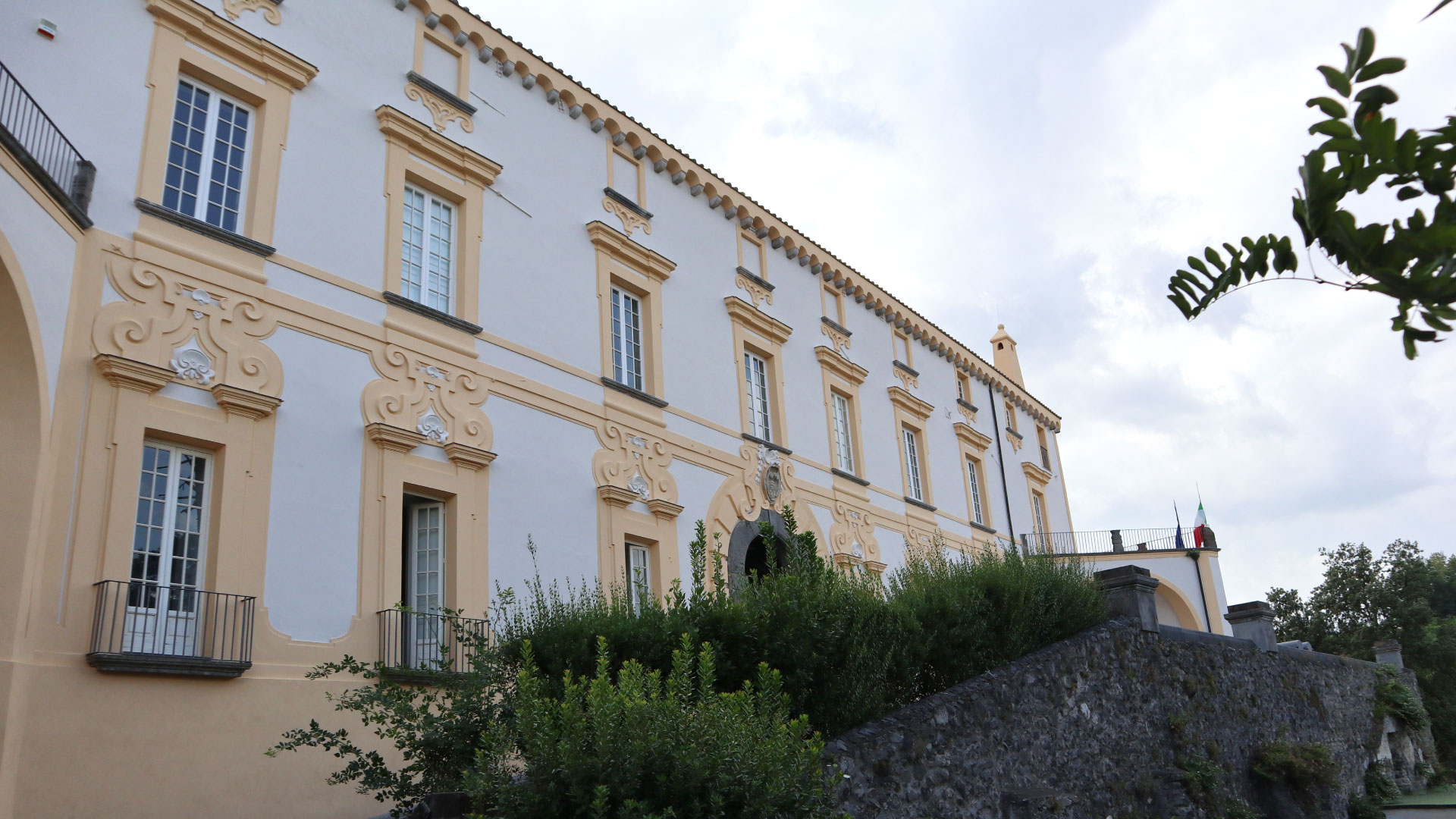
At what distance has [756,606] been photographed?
8.12 metres

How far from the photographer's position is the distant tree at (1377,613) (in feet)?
99.8

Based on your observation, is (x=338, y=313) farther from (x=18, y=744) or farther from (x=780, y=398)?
(x=780, y=398)

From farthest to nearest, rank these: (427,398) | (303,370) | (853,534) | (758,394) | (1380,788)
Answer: (853,534), (758,394), (1380,788), (427,398), (303,370)

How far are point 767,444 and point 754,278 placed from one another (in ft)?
10.7

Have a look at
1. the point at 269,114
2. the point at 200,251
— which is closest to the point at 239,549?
the point at 200,251

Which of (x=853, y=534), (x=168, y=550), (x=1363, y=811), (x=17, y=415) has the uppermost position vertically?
(x=853, y=534)

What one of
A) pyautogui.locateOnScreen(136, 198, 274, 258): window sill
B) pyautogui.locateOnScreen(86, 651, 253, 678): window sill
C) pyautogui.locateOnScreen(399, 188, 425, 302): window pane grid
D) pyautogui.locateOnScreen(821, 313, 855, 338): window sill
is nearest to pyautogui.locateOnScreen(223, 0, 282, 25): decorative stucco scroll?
pyautogui.locateOnScreen(399, 188, 425, 302): window pane grid

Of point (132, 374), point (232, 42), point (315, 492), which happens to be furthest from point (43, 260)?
point (232, 42)

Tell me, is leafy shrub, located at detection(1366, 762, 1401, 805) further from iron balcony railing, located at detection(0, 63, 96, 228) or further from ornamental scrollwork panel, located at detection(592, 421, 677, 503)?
iron balcony railing, located at detection(0, 63, 96, 228)

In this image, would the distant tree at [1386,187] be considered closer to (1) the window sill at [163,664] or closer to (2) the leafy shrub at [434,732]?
(2) the leafy shrub at [434,732]

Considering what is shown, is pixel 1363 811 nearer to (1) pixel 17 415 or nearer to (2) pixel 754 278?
(2) pixel 754 278

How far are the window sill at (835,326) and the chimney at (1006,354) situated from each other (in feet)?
39.8

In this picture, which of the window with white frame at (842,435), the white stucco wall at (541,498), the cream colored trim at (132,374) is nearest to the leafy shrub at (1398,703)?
the window with white frame at (842,435)

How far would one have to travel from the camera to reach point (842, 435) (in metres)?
21.0
